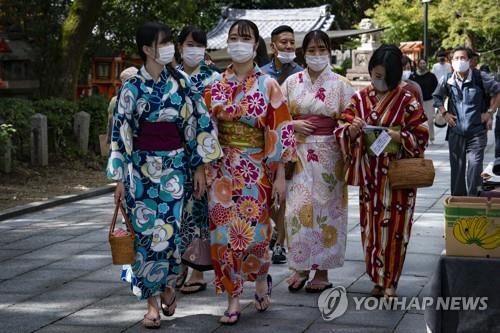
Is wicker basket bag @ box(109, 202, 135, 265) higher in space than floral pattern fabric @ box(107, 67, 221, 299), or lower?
lower

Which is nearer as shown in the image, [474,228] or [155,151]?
[474,228]

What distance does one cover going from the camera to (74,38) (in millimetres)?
17094

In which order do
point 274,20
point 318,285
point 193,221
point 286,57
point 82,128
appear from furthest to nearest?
point 274,20, point 82,128, point 286,57, point 318,285, point 193,221

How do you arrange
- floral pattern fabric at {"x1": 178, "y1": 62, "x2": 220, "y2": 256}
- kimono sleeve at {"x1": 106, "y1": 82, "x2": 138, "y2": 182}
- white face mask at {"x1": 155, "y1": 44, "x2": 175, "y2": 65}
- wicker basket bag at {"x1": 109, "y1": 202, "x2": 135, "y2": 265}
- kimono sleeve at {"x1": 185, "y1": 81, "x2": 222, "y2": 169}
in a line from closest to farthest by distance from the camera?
Result: wicker basket bag at {"x1": 109, "y1": 202, "x2": 135, "y2": 265} < kimono sleeve at {"x1": 106, "y1": 82, "x2": 138, "y2": 182} < white face mask at {"x1": 155, "y1": 44, "x2": 175, "y2": 65} < kimono sleeve at {"x1": 185, "y1": 81, "x2": 222, "y2": 169} < floral pattern fabric at {"x1": 178, "y1": 62, "x2": 220, "y2": 256}

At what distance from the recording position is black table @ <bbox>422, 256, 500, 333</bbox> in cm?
491

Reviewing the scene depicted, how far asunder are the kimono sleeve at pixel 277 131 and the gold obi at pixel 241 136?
0.16 feet

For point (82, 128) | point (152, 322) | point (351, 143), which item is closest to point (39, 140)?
point (82, 128)

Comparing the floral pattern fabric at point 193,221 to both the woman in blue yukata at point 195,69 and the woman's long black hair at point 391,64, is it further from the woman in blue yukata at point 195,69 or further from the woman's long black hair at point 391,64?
the woman's long black hair at point 391,64

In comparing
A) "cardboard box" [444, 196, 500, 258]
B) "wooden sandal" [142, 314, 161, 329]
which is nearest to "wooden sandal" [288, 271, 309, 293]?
"wooden sandal" [142, 314, 161, 329]

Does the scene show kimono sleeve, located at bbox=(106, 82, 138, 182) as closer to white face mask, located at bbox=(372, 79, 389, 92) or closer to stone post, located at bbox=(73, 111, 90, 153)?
white face mask, located at bbox=(372, 79, 389, 92)

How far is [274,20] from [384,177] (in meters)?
29.4

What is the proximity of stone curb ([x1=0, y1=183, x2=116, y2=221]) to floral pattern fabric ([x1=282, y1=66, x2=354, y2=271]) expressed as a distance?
5.14m

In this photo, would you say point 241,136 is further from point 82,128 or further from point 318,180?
point 82,128

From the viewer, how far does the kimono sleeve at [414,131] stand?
649 centimetres
